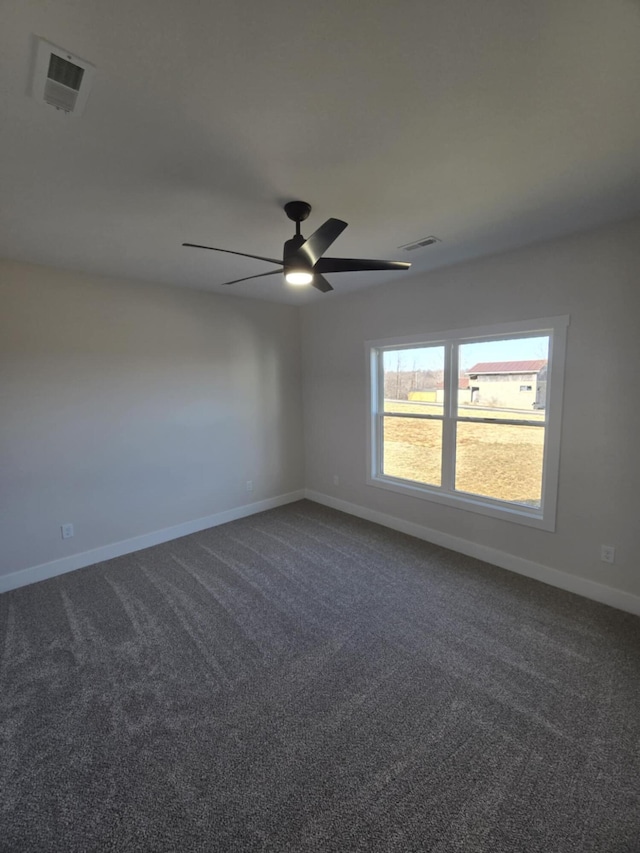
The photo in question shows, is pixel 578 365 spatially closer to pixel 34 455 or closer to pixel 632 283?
pixel 632 283

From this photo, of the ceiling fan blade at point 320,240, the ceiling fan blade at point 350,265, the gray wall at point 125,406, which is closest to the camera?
the ceiling fan blade at point 320,240

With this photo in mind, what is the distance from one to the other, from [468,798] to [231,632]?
156 cm

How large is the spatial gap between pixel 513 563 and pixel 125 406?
12.7 ft

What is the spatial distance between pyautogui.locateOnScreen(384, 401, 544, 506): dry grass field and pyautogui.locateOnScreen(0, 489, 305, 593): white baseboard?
179 centimetres

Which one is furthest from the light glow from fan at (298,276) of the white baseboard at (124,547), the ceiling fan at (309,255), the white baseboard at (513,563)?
the white baseboard at (124,547)

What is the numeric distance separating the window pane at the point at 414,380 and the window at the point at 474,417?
0.03ft

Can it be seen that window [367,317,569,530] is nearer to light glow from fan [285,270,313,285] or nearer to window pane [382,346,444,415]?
window pane [382,346,444,415]

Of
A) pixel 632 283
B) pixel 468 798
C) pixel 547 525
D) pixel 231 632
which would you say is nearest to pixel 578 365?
pixel 632 283

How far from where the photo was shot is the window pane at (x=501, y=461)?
10.1ft

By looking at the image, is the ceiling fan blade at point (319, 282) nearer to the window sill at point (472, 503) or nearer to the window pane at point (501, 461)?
the window pane at point (501, 461)

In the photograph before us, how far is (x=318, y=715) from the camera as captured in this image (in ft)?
6.09

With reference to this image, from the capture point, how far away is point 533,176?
1886mm

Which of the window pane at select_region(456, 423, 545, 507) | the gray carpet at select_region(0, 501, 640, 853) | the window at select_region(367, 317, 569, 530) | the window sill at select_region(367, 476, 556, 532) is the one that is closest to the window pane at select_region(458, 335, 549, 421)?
the window at select_region(367, 317, 569, 530)

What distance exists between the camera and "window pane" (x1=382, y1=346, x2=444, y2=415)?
3.68 meters
